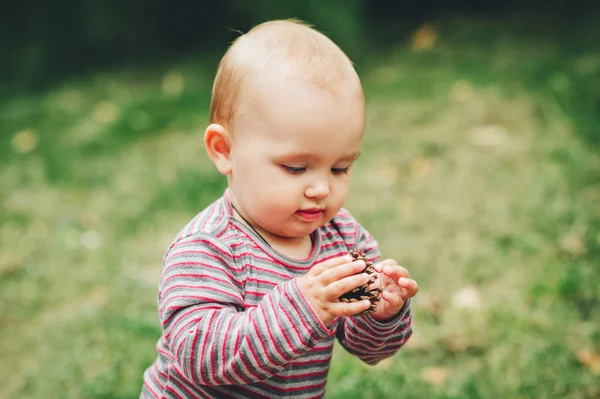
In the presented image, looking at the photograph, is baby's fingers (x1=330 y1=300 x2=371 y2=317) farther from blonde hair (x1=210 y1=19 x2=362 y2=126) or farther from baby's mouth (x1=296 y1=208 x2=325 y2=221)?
blonde hair (x1=210 y1=19 x2=362 y2=126)

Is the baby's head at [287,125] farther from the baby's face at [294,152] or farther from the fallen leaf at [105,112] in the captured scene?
the fallen leaf at [105,112]

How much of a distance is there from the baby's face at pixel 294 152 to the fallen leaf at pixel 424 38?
14.7ft

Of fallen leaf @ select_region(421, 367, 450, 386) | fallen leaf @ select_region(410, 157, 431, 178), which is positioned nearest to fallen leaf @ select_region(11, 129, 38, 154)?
fallen leaf @ select_region(410, 157, 431, 178)

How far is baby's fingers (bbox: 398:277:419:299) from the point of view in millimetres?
1433

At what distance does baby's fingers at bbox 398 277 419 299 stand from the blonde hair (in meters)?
0.42

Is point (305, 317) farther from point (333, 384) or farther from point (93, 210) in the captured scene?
point (93, 210)

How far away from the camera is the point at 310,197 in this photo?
1440 mm

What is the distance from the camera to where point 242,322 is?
1341 mm

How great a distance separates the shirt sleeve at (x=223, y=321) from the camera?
1311 mm

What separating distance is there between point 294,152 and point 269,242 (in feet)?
0.85

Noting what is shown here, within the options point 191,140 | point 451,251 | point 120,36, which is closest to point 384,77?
point 191,140

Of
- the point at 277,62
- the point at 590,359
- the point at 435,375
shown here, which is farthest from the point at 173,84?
the point at 277,62

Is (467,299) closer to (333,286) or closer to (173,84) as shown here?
(333,286)

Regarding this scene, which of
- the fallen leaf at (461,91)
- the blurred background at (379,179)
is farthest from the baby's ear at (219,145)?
the fallen leaf at (461,91)
